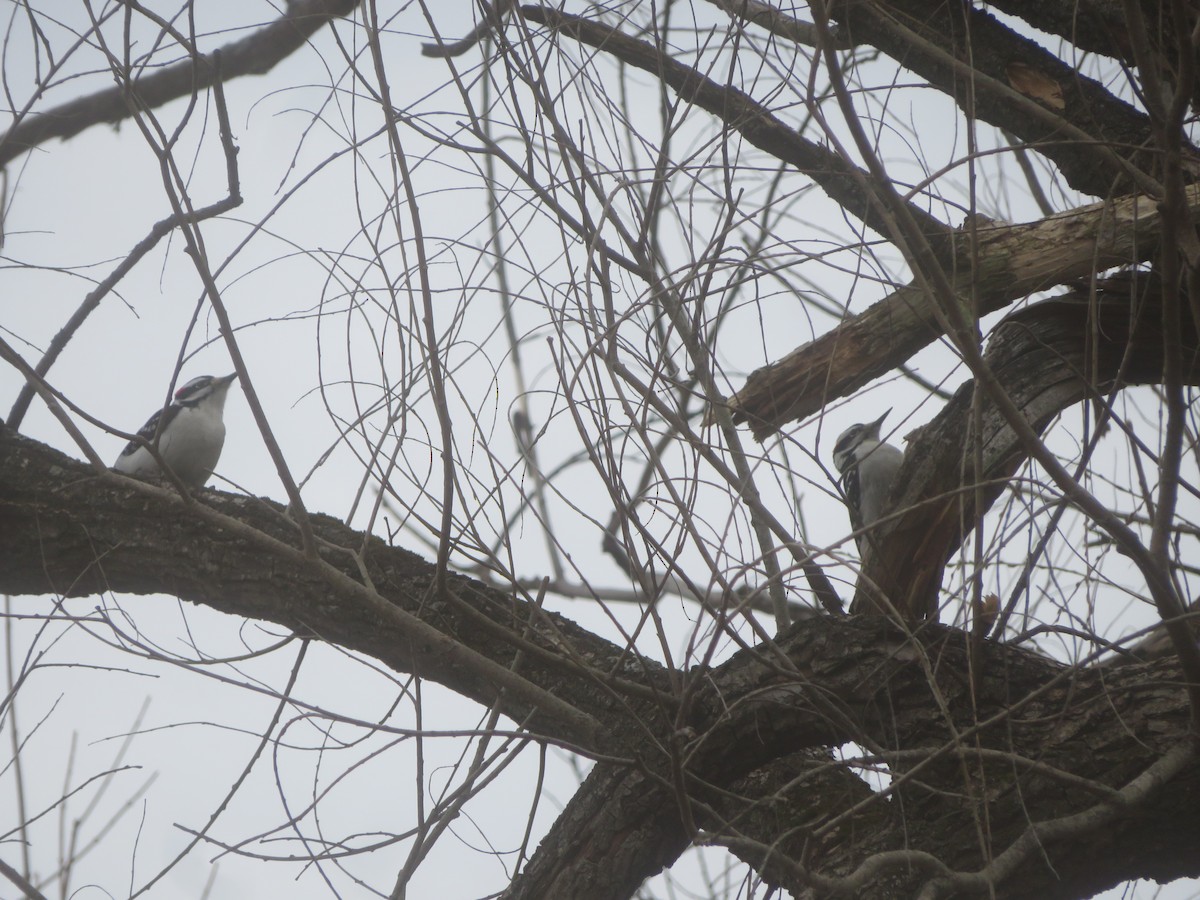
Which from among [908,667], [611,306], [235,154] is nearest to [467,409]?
[611,306]

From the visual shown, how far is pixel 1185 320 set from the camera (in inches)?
138

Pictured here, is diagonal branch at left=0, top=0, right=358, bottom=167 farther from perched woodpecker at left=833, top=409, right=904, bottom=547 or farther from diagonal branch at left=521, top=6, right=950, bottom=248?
perched woodpecker at left=833, top=409, right=904, bottom=547

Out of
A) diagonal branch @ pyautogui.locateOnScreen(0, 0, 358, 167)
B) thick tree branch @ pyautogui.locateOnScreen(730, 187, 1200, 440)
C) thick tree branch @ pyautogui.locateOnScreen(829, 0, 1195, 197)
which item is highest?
diagonal branch @ pyautogui.locateOnScreen(0, 0, 358, 167)

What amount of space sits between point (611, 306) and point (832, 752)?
1633mm

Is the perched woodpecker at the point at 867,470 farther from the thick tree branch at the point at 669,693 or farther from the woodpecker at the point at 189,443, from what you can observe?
the woodpecker at the point at 189,443

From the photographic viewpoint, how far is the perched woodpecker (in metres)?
6.19

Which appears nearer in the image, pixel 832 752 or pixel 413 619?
pixel 413 619

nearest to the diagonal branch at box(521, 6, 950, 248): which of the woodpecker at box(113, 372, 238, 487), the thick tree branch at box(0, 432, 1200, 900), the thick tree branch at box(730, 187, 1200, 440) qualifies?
the thick tree branch at box(730, 187, 1200, 440)

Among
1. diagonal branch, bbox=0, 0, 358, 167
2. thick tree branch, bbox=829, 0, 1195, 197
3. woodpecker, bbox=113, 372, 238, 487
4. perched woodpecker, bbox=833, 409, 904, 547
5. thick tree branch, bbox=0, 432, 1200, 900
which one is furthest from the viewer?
perched woodpecker, bbox=833, 409, 904, 547

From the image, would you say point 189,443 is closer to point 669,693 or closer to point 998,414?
point 669,693

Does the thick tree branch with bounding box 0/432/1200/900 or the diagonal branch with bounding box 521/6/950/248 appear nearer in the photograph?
the thick tree branch with bounding box 0/432/1200/900

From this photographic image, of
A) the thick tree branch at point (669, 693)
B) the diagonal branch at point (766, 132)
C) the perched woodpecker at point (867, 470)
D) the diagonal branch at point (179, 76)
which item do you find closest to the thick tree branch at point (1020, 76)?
the diagonal branch at point (766, 132)

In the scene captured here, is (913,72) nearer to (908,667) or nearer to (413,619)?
(908,667)

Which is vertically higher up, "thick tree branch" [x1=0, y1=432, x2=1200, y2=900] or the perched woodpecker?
the perched woodpecker
